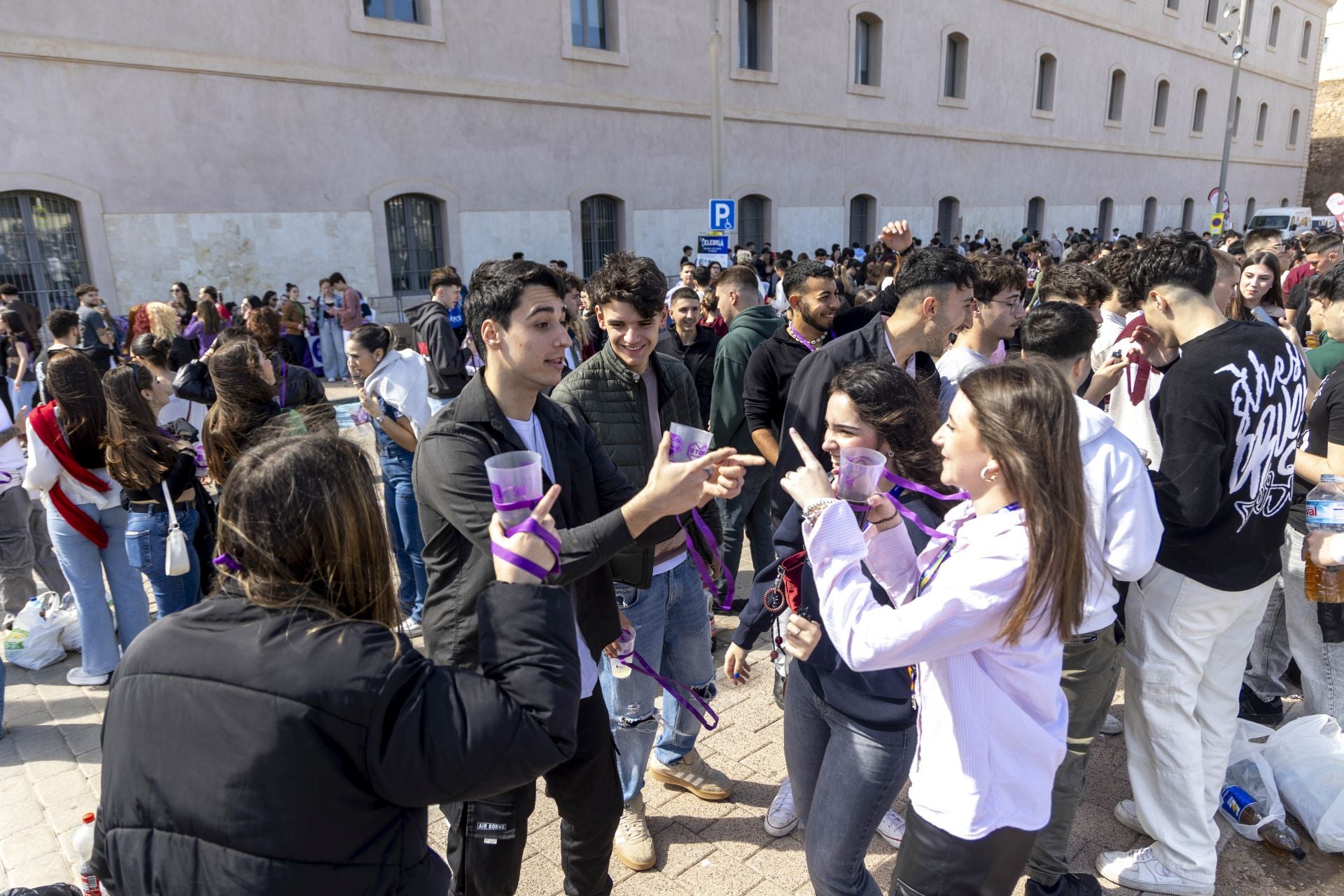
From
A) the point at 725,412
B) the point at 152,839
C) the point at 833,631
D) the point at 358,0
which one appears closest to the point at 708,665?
the point at 833,631

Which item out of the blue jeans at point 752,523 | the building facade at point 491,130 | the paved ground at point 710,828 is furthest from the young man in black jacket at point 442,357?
the building facade at point 491,130

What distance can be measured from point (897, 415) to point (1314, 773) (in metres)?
2.40

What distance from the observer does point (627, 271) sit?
3.29 meters

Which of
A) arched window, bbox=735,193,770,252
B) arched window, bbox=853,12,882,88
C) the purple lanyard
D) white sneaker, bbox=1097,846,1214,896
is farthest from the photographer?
arched window, bbox=853,12,882,88

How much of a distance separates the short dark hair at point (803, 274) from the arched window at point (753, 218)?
15.7 meters

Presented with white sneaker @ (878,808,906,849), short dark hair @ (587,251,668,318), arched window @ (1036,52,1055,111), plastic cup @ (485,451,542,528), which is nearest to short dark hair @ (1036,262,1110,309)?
short dark hair @ (587,251,668,318)

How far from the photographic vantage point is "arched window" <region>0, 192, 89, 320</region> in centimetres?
1220

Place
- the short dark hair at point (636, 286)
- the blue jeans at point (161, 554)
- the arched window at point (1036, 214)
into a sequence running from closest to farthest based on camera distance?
the short dark hair at point (636, 286) < the blue jeans at point (161, 554) < the arched window at point (1036, 214)

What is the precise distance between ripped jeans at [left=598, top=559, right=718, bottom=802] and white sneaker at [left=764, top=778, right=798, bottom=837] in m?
0.41

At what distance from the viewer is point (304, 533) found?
142cm

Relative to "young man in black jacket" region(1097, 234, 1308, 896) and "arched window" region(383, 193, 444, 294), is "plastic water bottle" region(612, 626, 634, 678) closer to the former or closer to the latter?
"young man in black jacket" region(1097, 234, 1308, 896)

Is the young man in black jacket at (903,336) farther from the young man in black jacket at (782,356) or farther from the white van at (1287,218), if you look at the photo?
the white van at (1287,218)

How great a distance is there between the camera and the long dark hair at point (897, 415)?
240 centimetres

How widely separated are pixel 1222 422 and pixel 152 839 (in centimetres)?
302
